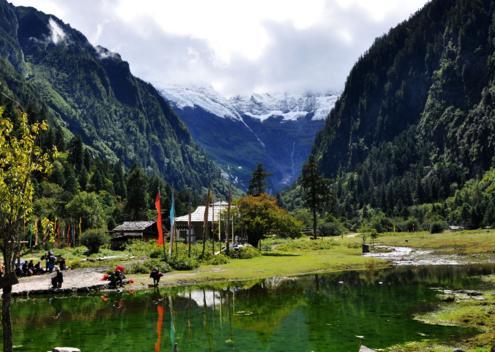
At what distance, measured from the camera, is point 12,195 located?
1995 cm

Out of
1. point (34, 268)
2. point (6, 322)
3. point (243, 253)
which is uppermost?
point (243, 253)

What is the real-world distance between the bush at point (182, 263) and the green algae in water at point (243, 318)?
571 inches

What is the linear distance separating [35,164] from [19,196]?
1.54 metres

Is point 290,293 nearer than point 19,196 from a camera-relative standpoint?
No

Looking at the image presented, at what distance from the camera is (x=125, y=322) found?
3506 cm

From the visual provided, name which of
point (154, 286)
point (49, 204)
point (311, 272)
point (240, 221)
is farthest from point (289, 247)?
point (49, 204)

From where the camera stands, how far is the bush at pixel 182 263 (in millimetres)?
67125

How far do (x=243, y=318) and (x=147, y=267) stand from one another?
30007 mm

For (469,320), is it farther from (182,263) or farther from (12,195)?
(182,263)

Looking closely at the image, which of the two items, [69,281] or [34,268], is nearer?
[69,281]

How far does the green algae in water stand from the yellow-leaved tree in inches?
339

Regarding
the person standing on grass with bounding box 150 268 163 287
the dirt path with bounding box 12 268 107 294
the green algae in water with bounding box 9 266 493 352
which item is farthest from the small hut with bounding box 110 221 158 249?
the green algae in water with bounding box 9 266 493 352

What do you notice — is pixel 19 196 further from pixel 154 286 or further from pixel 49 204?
pixel 49 204

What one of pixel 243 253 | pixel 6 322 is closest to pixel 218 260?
pixel 243 253
